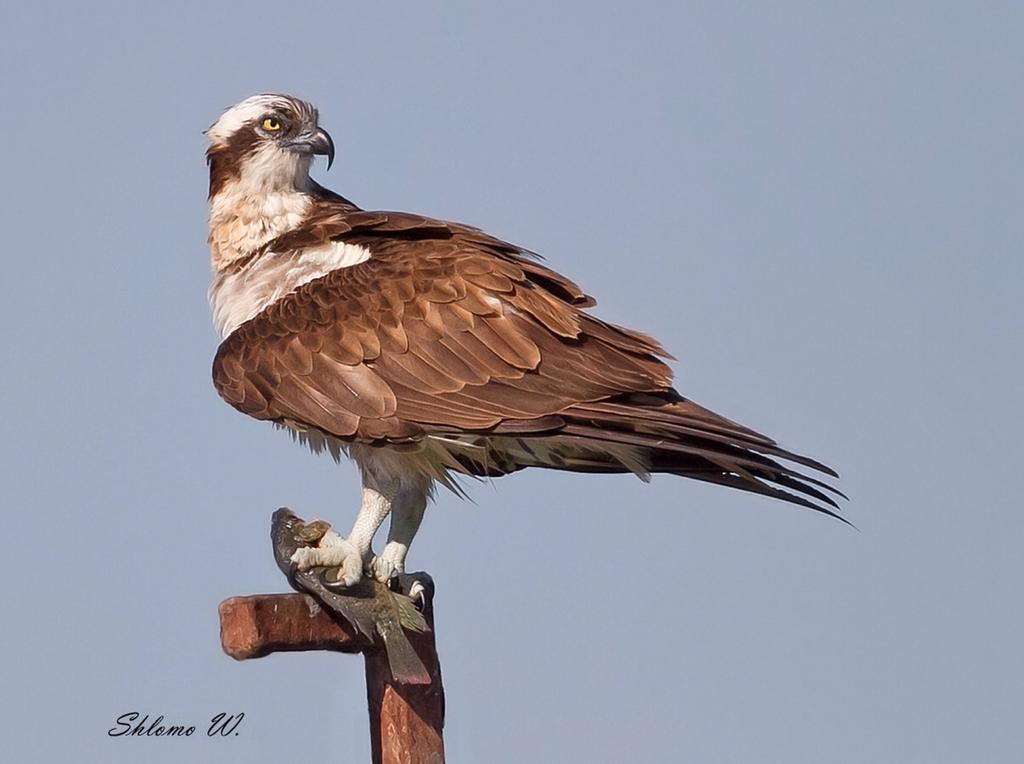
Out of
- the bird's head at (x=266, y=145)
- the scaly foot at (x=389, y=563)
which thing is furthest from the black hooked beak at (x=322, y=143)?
the scaly foot at (x=389, y=563)

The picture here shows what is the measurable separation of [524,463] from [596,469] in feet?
1.03

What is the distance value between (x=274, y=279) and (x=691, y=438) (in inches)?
Answer: 79.6

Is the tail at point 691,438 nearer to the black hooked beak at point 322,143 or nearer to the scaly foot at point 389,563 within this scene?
the scaly foot at point 389,563

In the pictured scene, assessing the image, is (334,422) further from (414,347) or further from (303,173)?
(303,173)

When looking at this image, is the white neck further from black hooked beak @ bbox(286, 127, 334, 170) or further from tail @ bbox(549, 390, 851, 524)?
tail @ bbox(549, 390, 851, 524)

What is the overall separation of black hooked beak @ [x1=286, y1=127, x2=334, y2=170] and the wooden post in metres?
2.42

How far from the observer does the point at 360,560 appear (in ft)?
20.7

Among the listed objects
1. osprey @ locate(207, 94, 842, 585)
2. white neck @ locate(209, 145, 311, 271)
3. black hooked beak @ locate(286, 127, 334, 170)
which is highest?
black hooked beak @ locate(286, 127, 334, 170)

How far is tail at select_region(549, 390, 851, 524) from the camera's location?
5.86 m

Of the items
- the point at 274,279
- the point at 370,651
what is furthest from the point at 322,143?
the point at 370,651

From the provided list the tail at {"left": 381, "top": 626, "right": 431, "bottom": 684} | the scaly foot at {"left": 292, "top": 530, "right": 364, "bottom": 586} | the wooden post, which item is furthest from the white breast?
the tail at {"left": 381, "top": 626, "right": 431, "bottom": 684}

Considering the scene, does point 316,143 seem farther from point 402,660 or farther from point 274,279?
point 402,660

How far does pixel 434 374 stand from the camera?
6.38 meters

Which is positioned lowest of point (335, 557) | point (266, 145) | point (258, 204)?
point (335, 557)
